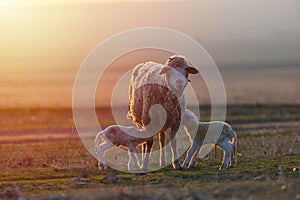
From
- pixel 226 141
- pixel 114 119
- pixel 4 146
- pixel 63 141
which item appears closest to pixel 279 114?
pixel 114 119

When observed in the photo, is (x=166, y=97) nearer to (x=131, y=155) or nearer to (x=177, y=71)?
(x=177, y=71)

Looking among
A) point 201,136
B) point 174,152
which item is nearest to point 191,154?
point 174,152

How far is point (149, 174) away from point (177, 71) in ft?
8.18

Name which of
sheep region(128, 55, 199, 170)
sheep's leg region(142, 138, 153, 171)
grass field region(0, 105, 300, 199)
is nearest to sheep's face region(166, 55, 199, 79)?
sheep region(128, 55, 199, 170)

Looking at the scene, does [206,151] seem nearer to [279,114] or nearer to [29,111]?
[279,114]

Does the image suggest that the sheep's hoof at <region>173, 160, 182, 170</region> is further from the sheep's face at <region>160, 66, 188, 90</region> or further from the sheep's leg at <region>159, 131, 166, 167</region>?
the sheep's face at <region>160, 66, 188, 90</region>

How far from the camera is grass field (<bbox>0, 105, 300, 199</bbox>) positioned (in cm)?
1430

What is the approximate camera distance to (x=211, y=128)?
1945cm

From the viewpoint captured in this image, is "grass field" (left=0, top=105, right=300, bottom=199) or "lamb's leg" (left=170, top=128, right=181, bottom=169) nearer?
"grass field" (left=0, top=105, right=300, bottom=199)

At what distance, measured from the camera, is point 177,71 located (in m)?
18.9

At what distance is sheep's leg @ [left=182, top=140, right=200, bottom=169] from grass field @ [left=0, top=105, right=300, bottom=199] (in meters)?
0.27

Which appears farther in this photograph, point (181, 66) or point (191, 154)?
point (191, 154)

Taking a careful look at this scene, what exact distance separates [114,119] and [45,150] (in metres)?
14.6

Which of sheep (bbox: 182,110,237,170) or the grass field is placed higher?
sheep (bbox: 182,110,237,170)
